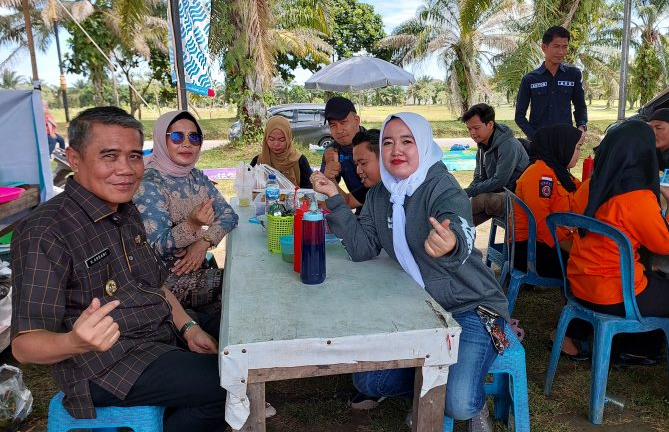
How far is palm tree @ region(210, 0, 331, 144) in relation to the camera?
10.0m

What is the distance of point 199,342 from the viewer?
80.4 inches

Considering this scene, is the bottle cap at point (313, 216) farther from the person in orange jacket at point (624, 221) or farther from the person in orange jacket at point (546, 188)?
the person in orange jacket at point (546, 188)

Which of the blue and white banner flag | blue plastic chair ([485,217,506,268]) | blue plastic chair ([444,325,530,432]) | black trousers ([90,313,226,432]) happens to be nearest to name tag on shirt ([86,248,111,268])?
black trousers ([90,313,226,432])

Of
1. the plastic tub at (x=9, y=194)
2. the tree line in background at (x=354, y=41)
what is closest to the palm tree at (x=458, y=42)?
the tree line in background at (x=354, y=41)

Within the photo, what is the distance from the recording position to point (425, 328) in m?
1.51

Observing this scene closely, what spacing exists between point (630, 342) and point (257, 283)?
2378 millimetres

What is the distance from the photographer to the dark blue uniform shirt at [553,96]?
16.5 feet

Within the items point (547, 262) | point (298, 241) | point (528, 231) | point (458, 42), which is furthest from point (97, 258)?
point (458, 42)

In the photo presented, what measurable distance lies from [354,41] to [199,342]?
25356mm

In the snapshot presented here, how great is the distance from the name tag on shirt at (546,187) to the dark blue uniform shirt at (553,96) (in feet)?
5.93

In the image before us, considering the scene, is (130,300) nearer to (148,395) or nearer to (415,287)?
(148,395)

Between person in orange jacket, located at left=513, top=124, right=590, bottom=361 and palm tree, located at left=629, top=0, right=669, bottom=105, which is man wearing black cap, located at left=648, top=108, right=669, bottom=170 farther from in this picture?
palm tree, located at left=629, top=0, right=669, bottom=105

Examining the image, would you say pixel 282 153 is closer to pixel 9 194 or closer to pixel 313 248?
pixel 9 194

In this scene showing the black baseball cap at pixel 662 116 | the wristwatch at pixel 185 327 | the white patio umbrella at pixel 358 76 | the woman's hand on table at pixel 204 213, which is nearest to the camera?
the wristwatch at pixel 185 327
